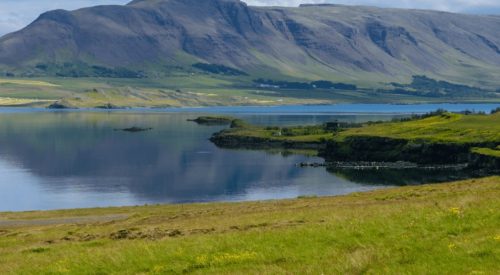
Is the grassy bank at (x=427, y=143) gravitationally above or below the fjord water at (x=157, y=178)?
above

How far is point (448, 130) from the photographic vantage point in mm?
167250

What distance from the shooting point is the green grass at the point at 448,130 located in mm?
154250

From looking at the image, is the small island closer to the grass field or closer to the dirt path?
the grass field

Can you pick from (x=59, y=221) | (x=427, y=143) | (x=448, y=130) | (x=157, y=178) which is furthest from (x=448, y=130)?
(x=59, y=221)

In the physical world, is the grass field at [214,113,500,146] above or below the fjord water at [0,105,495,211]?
above

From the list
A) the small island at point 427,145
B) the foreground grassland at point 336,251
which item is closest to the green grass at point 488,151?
the small island at point 427,145

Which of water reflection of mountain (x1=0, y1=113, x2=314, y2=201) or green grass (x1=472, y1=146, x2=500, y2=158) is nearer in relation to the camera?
water reflection of mountain (x1=0, y1=113, x2=314, y2=201)

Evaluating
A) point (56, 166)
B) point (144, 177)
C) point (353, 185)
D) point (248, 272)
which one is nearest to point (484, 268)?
point (248, 272)

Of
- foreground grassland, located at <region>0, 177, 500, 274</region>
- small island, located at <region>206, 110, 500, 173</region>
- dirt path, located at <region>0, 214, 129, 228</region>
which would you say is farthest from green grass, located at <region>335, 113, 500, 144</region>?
foreground grassland, located at <region>0, 177, 500, 274</region>

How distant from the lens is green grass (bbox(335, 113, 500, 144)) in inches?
6073

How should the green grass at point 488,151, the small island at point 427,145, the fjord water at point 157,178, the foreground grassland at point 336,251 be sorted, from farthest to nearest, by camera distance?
the small island at point 427,145 → the green grass at point 488,151 → the fjord water at point 157,178 → the foreground grassland at point 336,251

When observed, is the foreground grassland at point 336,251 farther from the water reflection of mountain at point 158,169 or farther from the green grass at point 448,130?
the green grass at point 448,130

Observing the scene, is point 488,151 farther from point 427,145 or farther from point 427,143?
point 427,143

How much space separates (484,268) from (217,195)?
98235 mm
